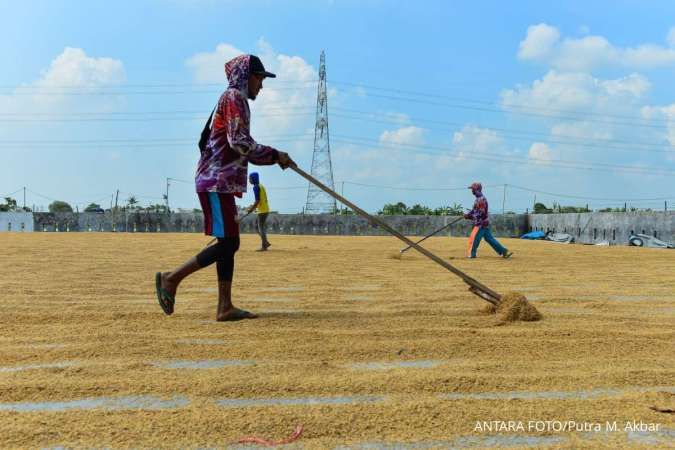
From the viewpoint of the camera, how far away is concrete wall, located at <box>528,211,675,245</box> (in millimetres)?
19281

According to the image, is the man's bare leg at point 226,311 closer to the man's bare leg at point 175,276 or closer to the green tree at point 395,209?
the man's bare leg at point 175,276

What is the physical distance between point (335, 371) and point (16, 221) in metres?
36.3

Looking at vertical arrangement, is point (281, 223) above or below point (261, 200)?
below

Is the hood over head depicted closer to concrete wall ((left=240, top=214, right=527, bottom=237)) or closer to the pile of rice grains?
the pile of rice grains

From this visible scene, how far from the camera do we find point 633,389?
2.28 m

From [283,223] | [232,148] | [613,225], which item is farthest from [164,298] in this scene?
[283,223]

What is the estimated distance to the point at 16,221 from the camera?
1292 inches

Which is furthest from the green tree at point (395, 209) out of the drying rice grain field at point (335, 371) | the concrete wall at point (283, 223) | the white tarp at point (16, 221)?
the drying rice grain field at point (335, 371)

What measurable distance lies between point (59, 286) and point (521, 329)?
172 inches

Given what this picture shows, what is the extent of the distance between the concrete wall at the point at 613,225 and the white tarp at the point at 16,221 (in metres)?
30.2

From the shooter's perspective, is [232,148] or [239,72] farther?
[239,72]

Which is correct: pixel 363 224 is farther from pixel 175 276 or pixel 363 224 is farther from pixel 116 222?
pixel 175 276

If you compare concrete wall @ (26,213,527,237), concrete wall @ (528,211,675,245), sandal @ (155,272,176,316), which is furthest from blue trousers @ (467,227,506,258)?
concrete wall @ (26,213,527,237)

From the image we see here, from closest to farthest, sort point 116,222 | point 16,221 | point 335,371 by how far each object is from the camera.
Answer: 1. point 335,371
2. point 116,222
3. point 16,221
